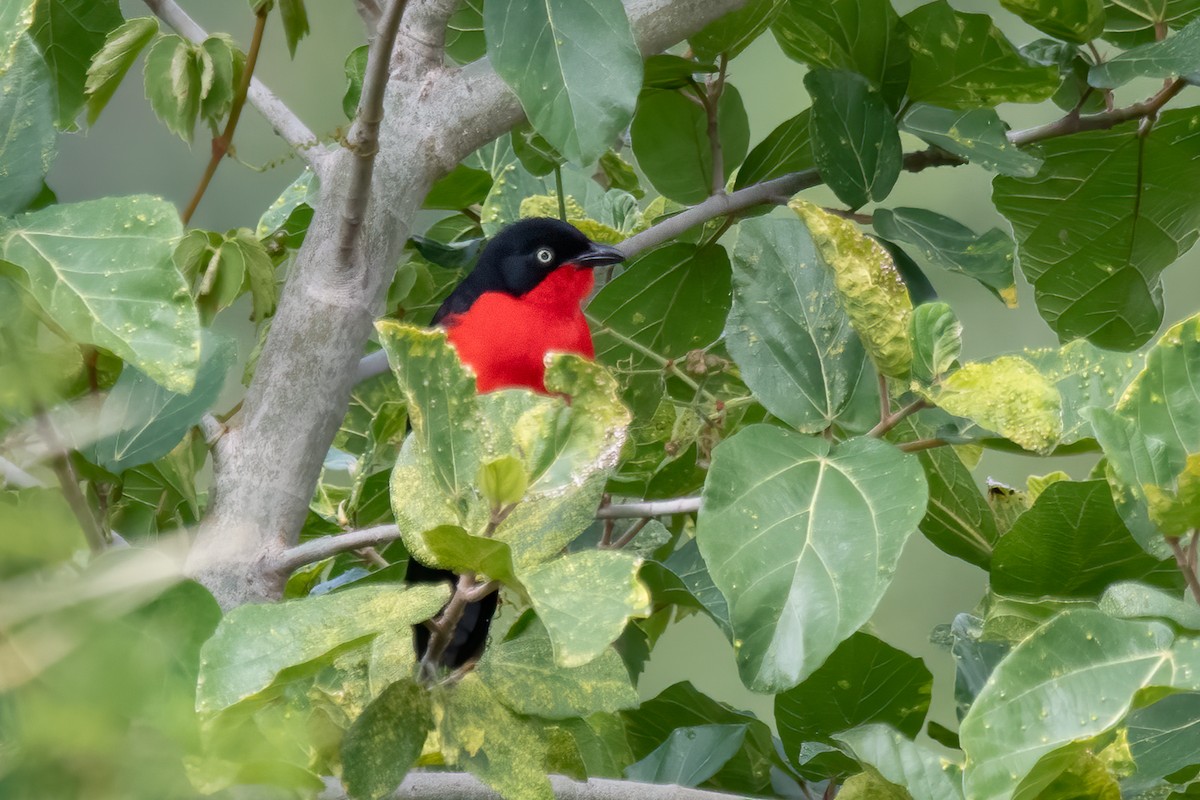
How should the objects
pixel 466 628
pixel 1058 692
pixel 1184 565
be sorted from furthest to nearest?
pixel 466 628 → pixel 1184 565 → pixel 1058 692

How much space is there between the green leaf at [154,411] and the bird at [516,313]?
106 cm

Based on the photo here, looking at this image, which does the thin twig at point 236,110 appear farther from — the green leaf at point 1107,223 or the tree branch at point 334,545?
the green leaf at point 1107,223

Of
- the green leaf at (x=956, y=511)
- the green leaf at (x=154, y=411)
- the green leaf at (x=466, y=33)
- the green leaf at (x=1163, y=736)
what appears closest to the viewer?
the green leaf at (x=1163, y=736)

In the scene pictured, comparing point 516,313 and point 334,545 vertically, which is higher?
point 334,545

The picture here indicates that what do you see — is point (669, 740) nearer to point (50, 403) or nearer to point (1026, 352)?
point (1026, 352)

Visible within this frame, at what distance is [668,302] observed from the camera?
201 cm

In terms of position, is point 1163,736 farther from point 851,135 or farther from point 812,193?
point 812,193

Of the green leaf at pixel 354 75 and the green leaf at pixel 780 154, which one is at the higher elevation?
the green leaf at pixel 354 75

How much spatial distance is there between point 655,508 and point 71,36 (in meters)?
1.22

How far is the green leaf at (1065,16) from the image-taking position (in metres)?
1.64

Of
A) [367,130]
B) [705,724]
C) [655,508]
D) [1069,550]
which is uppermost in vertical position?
[367,130]

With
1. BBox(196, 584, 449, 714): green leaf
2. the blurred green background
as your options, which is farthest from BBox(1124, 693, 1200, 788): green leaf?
the blurred green background

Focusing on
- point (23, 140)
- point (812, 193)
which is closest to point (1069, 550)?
point (23, 140)

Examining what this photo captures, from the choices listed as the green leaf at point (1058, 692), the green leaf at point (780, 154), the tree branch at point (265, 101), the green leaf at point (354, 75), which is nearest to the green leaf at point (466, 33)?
the green leaf at point (354, 75)
